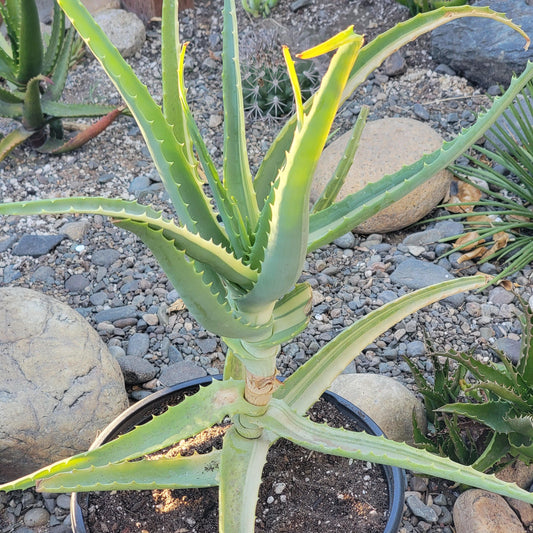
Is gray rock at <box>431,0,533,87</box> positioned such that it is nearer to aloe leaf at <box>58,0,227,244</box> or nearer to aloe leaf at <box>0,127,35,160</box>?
aloe leaf at <box>0,127,35,160</box>

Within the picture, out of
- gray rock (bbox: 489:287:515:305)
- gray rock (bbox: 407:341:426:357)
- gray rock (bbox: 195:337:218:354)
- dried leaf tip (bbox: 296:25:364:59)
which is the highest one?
dried leaf tip (bbox: 296:25:364:59)

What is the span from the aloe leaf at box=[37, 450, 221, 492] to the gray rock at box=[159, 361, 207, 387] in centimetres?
78

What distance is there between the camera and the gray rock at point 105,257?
8.53 ft

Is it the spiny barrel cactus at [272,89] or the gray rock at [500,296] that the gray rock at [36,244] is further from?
the gray rock at [500,296]

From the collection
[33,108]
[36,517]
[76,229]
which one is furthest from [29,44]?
[36,517]

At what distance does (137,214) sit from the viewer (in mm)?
797

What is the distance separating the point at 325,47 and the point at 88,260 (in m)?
2.12

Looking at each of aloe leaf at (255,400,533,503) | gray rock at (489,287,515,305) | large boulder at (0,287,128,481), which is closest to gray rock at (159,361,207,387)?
large boulder at (0,287,128,481)

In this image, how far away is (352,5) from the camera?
402 centimetres

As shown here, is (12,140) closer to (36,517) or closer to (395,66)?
(36,517)

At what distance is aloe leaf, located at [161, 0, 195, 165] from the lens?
3.49 ft

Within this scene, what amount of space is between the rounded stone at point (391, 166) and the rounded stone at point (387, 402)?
868mm

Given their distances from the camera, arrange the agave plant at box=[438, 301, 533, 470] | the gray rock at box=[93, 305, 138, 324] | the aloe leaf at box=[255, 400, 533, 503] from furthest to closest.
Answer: the gray rock at box=[93, 305, 138, 324] < the agave plant at box=[438, 301, 533, 470] < the aloe leaf at box=[255, 400, 533, 503]

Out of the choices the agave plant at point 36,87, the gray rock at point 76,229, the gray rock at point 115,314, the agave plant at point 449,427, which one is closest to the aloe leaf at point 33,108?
the agave plant at point 36,87
